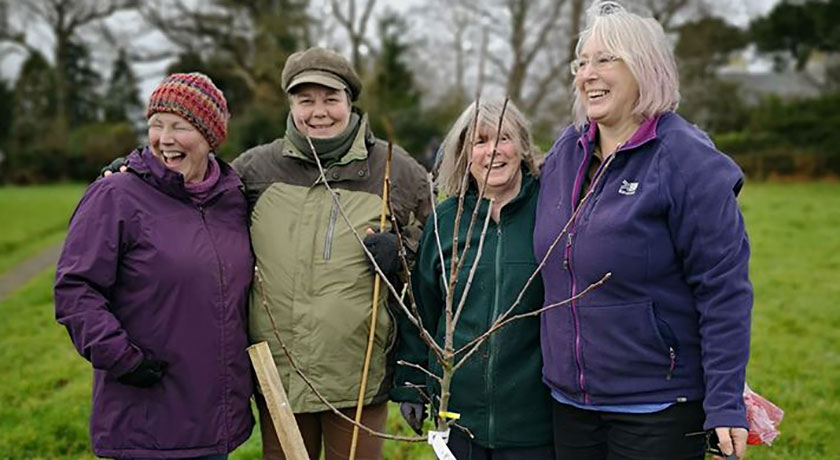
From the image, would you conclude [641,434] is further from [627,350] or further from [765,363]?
[765,363]

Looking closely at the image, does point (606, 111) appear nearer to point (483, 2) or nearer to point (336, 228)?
point (336, 228)

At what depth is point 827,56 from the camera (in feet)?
117

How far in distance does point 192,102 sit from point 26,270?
1316 centimetres

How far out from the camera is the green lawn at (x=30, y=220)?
17.0 meters

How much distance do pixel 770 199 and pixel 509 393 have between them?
59.3ft

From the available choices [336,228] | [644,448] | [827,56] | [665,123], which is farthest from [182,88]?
[827,56]

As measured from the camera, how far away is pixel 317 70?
3395mm

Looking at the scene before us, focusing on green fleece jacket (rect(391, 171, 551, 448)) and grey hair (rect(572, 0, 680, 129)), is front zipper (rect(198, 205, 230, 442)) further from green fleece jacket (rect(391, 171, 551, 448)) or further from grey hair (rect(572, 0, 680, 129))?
grey hair (rect(572, 0, 680, 129))

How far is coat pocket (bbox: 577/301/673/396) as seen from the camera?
2.60m

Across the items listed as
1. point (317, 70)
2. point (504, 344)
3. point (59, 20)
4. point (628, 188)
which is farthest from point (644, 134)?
point (59, 20)

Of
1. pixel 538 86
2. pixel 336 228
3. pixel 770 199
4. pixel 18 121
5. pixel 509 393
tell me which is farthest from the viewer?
pixel 18 121

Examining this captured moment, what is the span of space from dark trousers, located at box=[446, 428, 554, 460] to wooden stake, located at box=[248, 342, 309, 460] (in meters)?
0.72

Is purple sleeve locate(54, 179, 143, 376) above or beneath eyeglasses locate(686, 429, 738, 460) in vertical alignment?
above

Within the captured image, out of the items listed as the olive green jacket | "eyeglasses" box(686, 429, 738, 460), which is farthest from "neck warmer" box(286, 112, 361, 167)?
"eyeglasses" box(686, 429, 738, 460)
